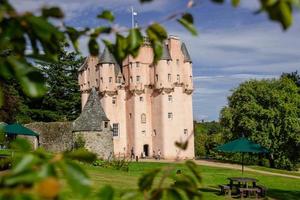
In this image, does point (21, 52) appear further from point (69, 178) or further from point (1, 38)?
point (69, 178)

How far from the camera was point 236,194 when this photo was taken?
21.9 meters

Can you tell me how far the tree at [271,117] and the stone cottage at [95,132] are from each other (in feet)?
49.1

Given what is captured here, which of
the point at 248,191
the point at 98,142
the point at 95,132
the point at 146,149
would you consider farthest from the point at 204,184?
the point at 146,149

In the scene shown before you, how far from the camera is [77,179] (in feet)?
4.00

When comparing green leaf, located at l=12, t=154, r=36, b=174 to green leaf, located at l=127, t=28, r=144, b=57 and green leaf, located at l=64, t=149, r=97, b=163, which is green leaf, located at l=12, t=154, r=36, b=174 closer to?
green leaf, located at l=64, t=149, r=97, b=163

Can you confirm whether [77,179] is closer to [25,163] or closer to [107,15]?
[25,163]

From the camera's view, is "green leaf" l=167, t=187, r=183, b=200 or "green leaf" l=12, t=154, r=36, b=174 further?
"green leaf" l=167, t=187, r=183, b=200

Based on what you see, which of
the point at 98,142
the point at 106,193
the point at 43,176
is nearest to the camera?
the point at 43,176

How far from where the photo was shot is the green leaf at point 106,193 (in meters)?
1.46

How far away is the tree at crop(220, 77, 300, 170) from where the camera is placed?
50312 mm

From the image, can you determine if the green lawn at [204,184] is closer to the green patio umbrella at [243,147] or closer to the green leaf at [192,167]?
the green patio umbrella at [243,147]

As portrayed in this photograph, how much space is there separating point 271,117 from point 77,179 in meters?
51.3

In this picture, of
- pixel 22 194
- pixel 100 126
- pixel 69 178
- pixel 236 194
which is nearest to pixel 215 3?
pixel 69 178

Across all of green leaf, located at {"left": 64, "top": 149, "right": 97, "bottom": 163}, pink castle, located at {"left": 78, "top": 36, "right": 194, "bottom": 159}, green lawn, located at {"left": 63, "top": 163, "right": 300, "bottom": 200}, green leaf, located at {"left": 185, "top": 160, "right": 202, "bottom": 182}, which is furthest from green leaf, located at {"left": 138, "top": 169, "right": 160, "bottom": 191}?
pink castle, located at {"left": 78, "top": 36, "right": 194, "bottom": 159}
